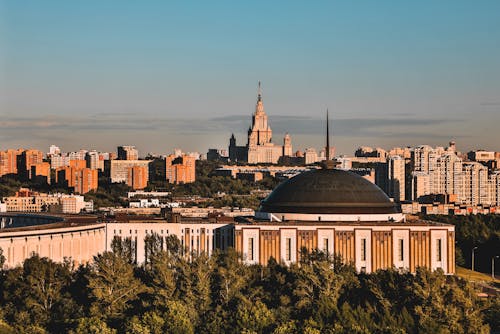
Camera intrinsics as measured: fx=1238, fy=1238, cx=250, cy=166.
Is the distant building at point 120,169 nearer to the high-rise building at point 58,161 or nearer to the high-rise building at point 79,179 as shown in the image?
the high-rise building at point 58,161

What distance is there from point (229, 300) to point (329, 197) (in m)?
17.6

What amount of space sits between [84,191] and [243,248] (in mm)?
84478

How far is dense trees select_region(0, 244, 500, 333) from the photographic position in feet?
119

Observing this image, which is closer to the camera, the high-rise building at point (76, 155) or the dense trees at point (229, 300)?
the dense trees at point (229, 300)

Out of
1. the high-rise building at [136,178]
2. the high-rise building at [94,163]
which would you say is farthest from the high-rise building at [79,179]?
the high-rise building at [94,163]

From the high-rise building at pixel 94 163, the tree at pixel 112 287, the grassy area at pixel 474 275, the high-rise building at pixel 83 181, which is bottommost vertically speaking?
the grassy area at pixel 474 275

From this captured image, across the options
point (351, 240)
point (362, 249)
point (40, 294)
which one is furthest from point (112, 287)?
point (362, 249)

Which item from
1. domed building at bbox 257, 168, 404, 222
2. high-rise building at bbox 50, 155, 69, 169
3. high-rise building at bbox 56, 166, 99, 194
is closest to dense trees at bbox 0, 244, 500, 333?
domed building at bbox 257, 168, 404, 222

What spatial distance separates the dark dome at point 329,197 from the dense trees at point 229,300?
38.0 feet

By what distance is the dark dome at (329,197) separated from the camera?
57.4m

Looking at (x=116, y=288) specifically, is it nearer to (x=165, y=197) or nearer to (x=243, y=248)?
(x=243, y=248)

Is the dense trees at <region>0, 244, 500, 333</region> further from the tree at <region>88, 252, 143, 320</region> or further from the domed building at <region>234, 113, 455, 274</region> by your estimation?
the domed building at <region>234, 113, 455, 274</region>

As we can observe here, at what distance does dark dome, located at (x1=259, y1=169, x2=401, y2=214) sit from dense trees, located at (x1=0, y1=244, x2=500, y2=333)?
1158 centimetres

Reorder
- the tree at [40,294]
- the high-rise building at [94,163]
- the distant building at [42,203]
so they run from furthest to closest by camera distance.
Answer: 1. the high-rise building at [94,163]
2. the distant building at [42,203]
3. the tree at [40,294]
